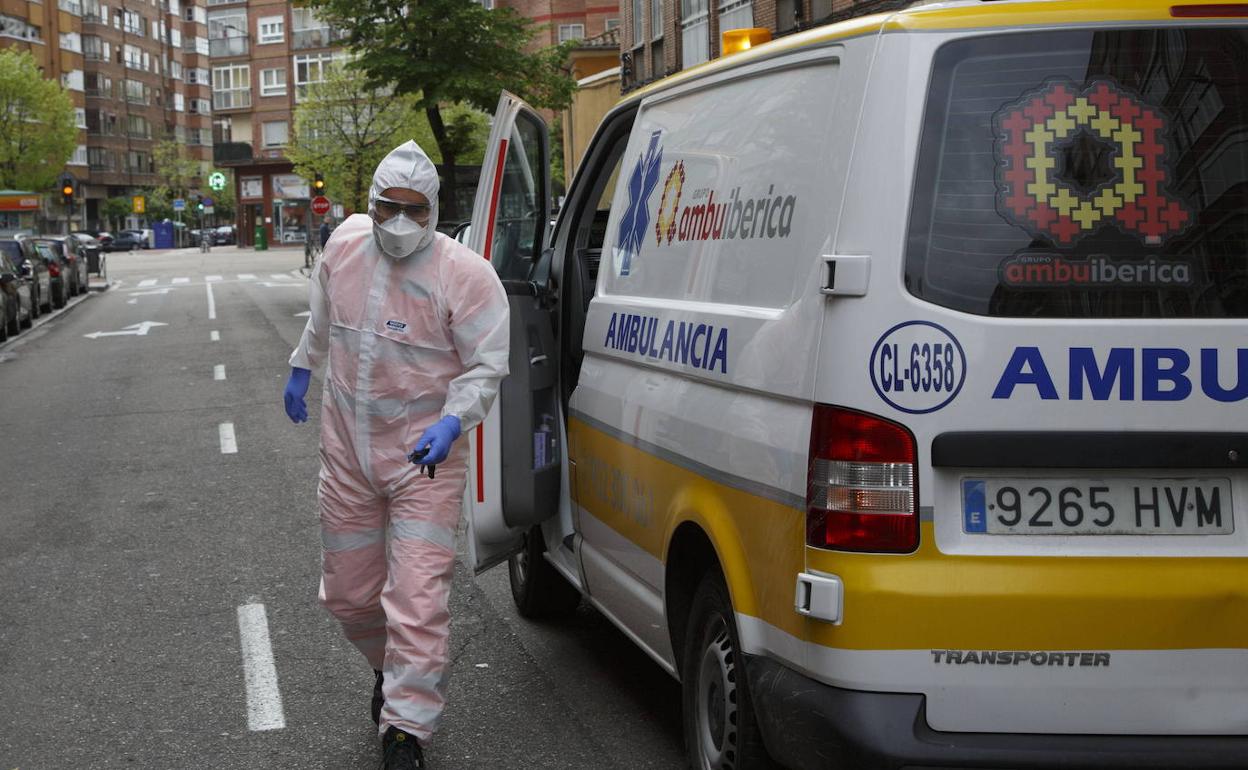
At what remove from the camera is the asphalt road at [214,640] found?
16.9ft

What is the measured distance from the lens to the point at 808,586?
3416 millimetres

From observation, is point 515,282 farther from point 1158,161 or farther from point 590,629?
point 1158,161

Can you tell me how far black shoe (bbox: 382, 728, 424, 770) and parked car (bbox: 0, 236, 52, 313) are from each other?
87.1 feet

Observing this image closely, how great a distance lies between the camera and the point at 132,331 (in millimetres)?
27031

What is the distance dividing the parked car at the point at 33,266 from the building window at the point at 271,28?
6187cm

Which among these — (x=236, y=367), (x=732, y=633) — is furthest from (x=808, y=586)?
(x=236, y=367)

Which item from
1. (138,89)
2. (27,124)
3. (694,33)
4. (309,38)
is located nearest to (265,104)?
(309,38)

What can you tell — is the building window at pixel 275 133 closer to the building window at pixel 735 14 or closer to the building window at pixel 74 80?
the building window at pixel 74 80

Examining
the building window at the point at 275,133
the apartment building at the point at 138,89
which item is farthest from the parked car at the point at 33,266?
the apartment building at the point at 138,89

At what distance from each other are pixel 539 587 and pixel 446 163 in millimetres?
25114

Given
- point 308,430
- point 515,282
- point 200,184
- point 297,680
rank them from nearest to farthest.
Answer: point 515,282 < point 297,680 < point 308,430 < point 200,184

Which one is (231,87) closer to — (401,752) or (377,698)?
(377,698)

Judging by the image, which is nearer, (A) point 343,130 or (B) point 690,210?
(B) point 690,210

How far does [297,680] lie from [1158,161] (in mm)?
3835
